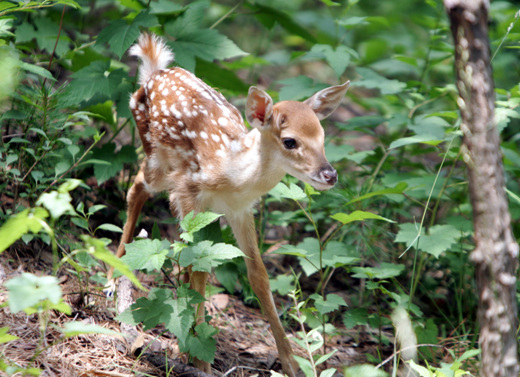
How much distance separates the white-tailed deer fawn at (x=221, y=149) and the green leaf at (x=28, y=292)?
1296 millimetres

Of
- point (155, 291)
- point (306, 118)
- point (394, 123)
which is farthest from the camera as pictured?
point (394, 123)

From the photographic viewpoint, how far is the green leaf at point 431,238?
3.05 metres

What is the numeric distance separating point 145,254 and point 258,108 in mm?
1000

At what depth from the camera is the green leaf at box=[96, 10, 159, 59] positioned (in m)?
3.26

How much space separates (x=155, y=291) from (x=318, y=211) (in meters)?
2.04

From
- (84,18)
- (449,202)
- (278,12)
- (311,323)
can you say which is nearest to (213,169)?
(311,323)

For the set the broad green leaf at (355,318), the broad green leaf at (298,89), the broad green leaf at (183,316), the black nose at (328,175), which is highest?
the black nose at (328,175)

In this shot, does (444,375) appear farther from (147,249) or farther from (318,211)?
(318,211)

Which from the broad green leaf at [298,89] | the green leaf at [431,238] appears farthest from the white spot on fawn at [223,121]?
the green leaf at [431,238]

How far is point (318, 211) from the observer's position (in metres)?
4.38

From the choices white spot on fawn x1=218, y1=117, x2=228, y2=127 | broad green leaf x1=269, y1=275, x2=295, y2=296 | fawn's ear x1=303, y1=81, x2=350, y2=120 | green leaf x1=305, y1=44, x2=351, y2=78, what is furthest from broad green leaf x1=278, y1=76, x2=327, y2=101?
broad green leaf x1=269, y1=275, x2=295, y2=296

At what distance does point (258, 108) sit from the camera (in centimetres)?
288

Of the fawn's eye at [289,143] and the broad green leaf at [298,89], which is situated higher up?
the fawn's eye at [289,143]

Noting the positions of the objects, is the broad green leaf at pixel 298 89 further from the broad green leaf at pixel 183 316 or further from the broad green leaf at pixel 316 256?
the broad green leaf at pixel 183 316
